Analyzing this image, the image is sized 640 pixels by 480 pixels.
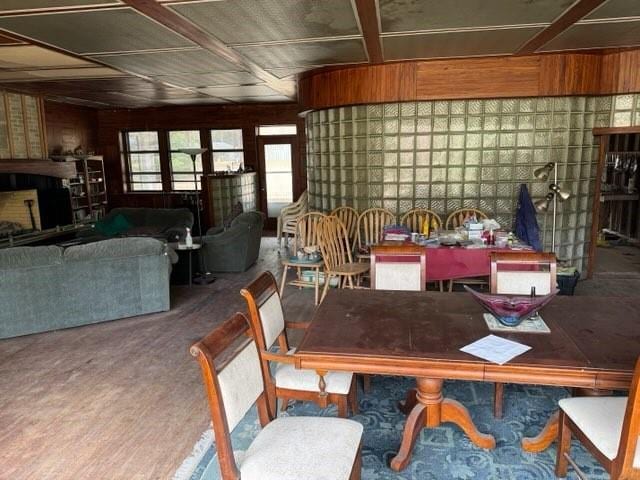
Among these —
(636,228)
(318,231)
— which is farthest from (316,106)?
(636,228)

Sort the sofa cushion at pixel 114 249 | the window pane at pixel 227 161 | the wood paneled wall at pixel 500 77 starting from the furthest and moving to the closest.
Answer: the window pane at pixel 227 161 < the wood paneled wall at pixel 500 77 < the sofa cushion at pixel 114 249

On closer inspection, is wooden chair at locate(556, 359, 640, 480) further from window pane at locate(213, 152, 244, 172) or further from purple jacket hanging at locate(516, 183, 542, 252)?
window pane at locate(213, 152, 244, 172)

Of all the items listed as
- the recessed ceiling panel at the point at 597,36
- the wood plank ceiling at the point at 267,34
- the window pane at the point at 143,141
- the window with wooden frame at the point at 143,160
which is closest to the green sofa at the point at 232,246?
the wood plank ceiling at the point at 267,34

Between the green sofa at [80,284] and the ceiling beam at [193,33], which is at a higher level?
the ceiling beam at [193,33]

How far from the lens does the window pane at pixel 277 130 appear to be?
29.1ft

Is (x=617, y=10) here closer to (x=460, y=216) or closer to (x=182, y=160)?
(x=460, y=216)

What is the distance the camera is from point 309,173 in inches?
246

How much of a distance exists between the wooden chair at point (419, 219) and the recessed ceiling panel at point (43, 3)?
3472mm

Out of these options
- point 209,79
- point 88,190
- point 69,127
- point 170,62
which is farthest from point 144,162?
point 170,62

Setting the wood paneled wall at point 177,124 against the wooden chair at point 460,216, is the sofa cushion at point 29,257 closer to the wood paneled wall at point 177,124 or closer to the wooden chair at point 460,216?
the wooden chair at point 460,216

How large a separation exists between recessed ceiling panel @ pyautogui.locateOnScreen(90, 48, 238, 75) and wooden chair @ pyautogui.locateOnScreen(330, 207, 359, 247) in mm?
1973

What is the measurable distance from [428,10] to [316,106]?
108 inches

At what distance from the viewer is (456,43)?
4156 millimetres

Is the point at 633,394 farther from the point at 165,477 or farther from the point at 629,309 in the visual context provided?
the point at 165,477
